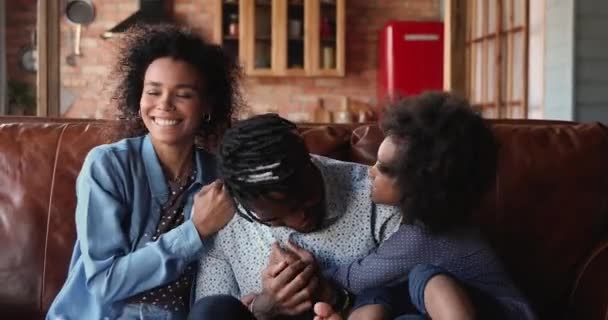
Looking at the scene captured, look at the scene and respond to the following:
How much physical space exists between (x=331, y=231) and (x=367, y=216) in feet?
0.24

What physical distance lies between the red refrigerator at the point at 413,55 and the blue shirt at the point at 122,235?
13.5ft

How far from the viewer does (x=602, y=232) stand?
1657 millimetres

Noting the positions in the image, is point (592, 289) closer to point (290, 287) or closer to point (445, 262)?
point (445, 262)

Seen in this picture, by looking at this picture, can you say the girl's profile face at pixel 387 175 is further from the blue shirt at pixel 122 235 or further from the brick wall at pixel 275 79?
the brick wall at pixel 275 79

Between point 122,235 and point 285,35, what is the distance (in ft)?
14.2

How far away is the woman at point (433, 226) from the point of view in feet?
3.78

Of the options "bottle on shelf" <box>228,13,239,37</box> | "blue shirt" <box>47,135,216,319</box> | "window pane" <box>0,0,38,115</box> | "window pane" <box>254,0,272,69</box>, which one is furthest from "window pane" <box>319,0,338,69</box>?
"blue shirt" <box>47,135,216,319</box>

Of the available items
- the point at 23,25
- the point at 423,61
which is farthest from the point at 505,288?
the point at 23,25

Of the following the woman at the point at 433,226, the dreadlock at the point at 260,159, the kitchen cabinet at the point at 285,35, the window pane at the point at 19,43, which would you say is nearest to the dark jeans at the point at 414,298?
the woman at the point at 433,226

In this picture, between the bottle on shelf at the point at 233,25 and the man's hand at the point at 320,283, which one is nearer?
the man's hand at the point at 320,283

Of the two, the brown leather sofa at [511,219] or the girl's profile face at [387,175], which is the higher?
the girl's profile face at [387,175]

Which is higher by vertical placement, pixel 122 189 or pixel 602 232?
pixel 122 189

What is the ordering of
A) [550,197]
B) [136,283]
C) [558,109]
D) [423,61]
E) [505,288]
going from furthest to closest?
[423,61], [558,109], [550,197], [136,283], [505,288]

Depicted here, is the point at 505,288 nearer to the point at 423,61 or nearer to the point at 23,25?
the point at 423,61
